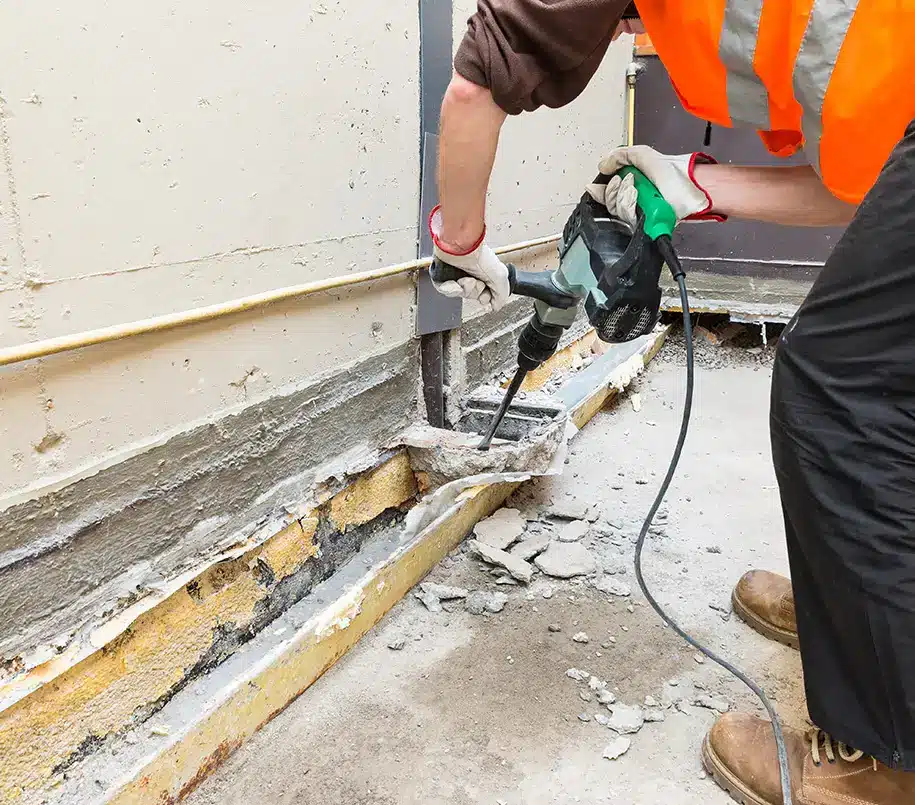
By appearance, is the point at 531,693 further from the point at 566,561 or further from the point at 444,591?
the point at 566,561

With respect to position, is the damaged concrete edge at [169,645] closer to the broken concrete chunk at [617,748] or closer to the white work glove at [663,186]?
the broken concrete chunk at [617,748]

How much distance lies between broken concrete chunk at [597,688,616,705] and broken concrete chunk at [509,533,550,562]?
0.48 metres

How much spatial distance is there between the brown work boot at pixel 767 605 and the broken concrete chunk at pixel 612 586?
0.25 metres

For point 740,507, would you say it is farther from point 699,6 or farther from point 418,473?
point 699,6

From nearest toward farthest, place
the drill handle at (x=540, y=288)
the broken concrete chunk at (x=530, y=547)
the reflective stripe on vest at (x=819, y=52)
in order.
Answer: the reflective stripe on vest at (x=819, y=52), the drill handle at (x=540, y=288), the broken concrete chunk at (x=530, y=547)

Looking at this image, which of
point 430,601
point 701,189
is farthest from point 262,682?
point 701,189

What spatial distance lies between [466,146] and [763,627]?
47.5 inches

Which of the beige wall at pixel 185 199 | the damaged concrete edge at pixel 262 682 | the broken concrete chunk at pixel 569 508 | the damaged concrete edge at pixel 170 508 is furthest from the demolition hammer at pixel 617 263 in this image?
the broken concrete chunk at pixel 569 508

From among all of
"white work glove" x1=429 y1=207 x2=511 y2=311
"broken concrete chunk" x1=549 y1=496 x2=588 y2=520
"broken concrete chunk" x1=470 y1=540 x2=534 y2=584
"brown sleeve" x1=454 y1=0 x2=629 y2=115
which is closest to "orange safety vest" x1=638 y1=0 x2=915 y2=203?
"brown sleeve" x1=454 y1=0 x2=629 y2=115

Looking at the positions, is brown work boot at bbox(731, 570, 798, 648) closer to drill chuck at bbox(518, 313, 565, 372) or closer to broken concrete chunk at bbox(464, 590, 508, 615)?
broken concrete chunk at bbox(464, 590, 508, 615)

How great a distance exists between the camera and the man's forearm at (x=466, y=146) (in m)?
0.98

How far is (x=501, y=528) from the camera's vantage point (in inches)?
76.0

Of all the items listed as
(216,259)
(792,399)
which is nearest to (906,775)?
(792,399)

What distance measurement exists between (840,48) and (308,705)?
1357 mm
